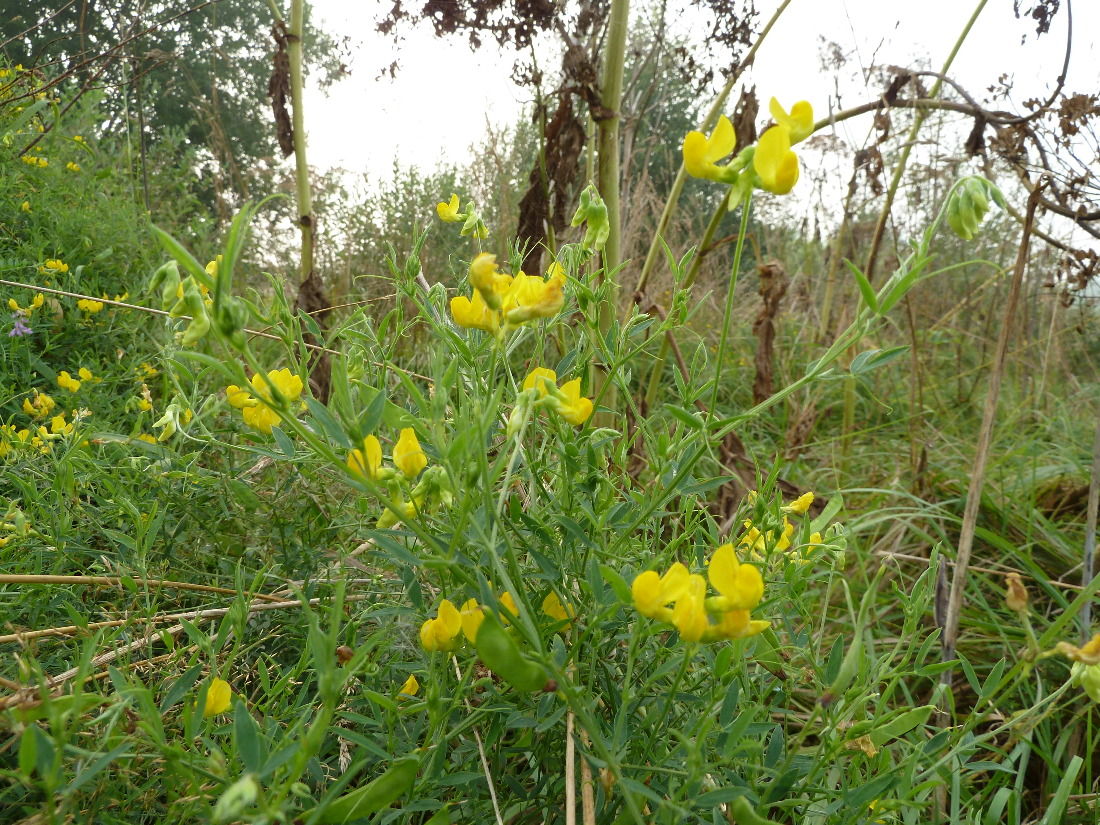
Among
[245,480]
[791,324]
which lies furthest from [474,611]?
[791,324]

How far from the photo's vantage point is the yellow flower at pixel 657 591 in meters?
0.50

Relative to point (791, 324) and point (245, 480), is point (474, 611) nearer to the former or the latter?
point (245, 480)

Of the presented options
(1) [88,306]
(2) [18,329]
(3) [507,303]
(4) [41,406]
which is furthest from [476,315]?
(1) [88,306]

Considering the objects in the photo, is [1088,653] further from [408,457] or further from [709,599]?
[408,457]

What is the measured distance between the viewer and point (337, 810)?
465mm

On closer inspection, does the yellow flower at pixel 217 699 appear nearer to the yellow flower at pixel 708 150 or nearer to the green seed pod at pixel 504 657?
the green seed pod at pixel 504 657

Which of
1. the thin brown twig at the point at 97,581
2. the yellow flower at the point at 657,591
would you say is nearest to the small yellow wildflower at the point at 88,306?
the thin brown twig at the point at 97,581

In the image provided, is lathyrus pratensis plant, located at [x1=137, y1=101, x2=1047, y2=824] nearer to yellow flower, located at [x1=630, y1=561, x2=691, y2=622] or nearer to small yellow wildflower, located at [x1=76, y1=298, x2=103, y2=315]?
yellow flower, located at [x1=630, y1=561, x2=691, y2=622]

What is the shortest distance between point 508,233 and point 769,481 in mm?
2378

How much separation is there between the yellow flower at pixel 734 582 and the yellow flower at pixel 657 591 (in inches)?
1.1

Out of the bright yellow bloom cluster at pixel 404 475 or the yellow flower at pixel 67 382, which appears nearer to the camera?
the bright yellow bloom cluster at pixel 404 475

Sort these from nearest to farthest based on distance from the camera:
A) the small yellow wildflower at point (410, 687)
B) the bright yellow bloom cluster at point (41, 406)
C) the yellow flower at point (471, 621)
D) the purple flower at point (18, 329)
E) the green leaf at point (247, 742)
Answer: the green leaf at point (247, 742) < the yellow flower at point (471, 621) < the small yellow wildflower at point (410, 687) < the bright yellow bloom cluster at point (41, 406) < the purple flower at point (18, 329)

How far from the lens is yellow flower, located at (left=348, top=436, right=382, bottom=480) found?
1.69 ft

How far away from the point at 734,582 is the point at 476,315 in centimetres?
27
